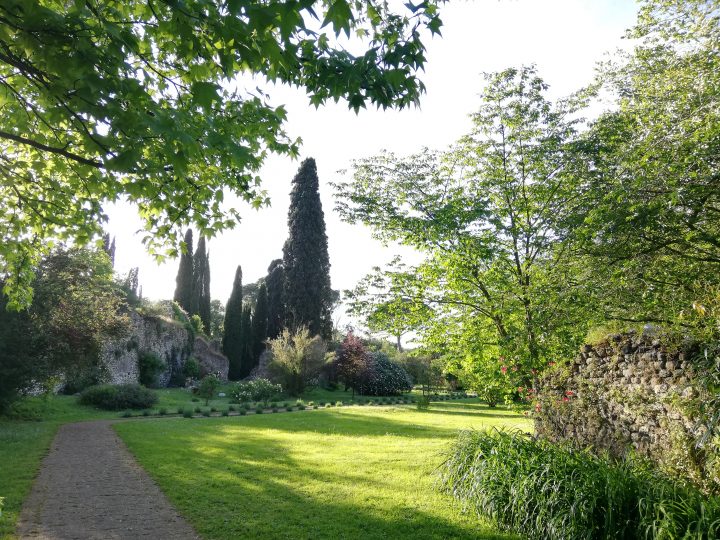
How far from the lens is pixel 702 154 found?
5074 millimetres

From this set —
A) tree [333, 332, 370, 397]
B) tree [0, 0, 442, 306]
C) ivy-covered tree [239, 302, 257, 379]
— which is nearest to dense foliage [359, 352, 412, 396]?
tree [333, 332, 370, 397]

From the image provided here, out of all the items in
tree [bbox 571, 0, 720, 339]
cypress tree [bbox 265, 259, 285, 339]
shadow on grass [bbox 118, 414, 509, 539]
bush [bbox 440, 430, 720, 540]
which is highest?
cypress tree [bbox 265, 259, 285, 339]

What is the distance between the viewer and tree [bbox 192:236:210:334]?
41.2 meters

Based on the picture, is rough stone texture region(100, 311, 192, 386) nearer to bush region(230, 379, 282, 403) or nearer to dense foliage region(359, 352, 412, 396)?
bush region(230, 379, 282, 403)

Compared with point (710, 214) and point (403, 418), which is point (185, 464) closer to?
point (710, 214)

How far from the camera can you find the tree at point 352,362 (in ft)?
96.5

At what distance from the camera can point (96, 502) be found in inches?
245

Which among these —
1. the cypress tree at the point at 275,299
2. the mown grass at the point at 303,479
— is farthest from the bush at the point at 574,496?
the cypress tree at the point at 275,299

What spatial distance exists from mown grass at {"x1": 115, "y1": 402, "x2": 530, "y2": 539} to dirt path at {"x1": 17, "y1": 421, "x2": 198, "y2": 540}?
0.82ft

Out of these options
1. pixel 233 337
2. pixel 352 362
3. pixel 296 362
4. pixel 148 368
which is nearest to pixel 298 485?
pixel 296 362

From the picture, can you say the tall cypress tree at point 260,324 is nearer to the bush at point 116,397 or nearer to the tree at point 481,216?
the bush at point 116,397

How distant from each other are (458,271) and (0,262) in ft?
25.8

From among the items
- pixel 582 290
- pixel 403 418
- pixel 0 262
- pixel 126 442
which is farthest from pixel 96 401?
pixel 582 290

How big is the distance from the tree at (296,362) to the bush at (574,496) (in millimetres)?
19675
